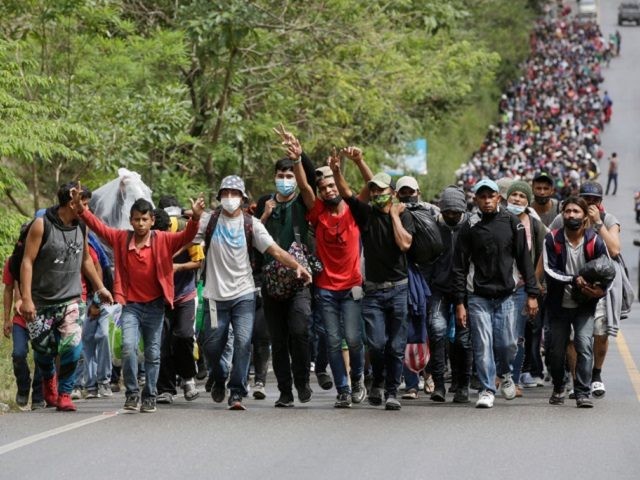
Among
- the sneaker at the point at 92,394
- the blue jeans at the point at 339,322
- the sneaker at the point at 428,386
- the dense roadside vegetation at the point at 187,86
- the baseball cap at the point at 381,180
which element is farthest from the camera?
the dense roadside vegetation at the point at 187,86

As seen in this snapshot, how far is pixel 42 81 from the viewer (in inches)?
739

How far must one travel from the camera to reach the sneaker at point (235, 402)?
43.2 ft

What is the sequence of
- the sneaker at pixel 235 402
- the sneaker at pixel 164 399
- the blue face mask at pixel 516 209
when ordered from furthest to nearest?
the blue face mask at pixel 516 209 < the sneaker at pixel 164 399 < the sneaker at pixel 235 402

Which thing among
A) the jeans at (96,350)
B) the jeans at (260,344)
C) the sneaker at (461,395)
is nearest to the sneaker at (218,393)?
the jeans at (260,344)

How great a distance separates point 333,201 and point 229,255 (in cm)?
92

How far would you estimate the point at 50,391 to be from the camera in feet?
44.3

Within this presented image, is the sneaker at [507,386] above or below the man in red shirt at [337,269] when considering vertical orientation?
below

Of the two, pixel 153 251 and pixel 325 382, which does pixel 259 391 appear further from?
pixel 153 251

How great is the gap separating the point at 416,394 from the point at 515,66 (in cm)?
8518

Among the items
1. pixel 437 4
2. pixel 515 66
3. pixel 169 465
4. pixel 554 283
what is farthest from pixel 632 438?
pixel 515 66

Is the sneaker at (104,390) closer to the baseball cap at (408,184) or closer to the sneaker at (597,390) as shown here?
the baseball cap at (408,184)

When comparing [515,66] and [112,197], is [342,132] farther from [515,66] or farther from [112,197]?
[515,66]

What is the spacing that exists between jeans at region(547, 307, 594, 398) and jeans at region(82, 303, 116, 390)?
3.93 meters

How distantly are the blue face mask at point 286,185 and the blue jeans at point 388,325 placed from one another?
103cm
